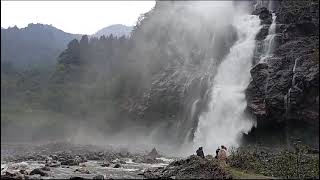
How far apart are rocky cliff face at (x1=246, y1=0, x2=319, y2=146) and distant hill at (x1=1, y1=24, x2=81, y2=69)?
3207 cm

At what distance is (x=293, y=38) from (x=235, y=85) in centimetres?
1151

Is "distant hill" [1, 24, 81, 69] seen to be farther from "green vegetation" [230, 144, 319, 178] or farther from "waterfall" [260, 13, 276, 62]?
"waterfall" [260, 13, 276, 62]

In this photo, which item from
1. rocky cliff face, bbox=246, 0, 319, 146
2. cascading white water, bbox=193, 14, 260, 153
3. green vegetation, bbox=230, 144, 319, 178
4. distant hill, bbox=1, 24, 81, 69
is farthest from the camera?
cascading white water, bbox=193, 14, 260, 153

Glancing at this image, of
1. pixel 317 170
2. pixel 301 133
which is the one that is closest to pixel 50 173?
pixel 317 170

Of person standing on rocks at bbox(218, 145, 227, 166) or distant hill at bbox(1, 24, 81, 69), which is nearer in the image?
distant hill at bbox(1, 24, 81, 69)

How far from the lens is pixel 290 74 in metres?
65.0

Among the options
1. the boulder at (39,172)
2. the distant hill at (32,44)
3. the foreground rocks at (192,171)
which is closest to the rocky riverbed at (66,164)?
the boulder at (39,172)

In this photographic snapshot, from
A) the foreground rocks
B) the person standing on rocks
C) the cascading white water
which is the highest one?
the cascading white water

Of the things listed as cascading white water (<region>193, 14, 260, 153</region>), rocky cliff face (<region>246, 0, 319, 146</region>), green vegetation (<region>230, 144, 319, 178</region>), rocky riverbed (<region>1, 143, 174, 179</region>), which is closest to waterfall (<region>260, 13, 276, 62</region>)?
rocky cliff face (<region>246, 0, 319, 146</region>)

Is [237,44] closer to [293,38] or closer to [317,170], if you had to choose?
[293,38]

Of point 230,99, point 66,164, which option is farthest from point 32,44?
point 230,99

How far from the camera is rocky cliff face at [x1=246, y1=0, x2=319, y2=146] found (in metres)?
59.6

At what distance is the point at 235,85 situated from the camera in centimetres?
7450

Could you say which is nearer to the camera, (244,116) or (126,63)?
(244,116)
